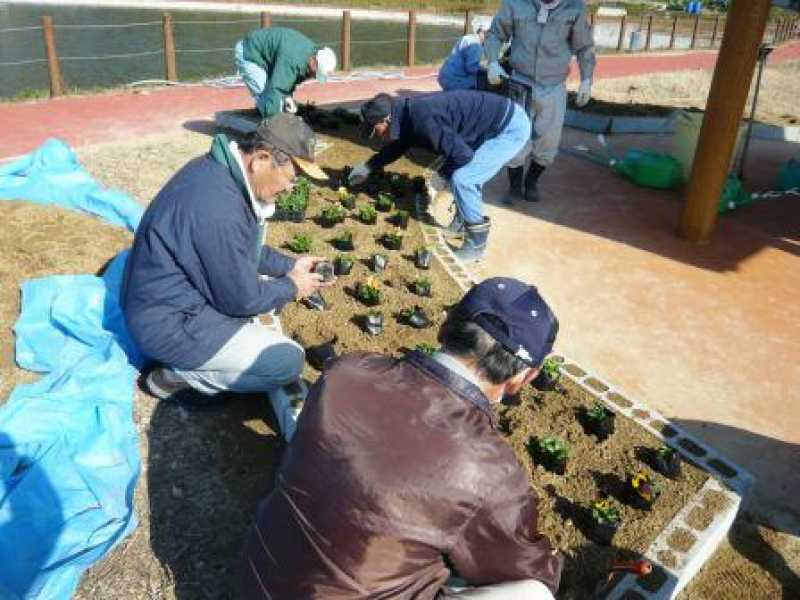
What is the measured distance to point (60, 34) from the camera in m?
20.4

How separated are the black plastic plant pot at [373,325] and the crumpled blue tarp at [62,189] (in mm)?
2382

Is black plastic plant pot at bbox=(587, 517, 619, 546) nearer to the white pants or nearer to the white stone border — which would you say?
the white stone border

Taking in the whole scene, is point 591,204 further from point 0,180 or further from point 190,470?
point 0,180

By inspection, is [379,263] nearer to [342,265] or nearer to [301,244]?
[342,265]

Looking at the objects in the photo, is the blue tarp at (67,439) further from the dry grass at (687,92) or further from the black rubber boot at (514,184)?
the dry grass at (687,92)

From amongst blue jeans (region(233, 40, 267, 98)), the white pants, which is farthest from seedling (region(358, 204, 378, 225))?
the white pants

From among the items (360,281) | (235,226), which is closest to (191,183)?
(235,226)

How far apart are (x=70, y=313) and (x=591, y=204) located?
5021mm

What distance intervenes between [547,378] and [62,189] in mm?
4482

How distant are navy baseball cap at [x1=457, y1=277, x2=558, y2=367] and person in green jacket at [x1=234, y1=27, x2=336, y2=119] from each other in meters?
5.35

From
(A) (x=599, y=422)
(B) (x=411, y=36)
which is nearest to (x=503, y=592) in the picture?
(A) (x=599, y=422)

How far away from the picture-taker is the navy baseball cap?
2.03m

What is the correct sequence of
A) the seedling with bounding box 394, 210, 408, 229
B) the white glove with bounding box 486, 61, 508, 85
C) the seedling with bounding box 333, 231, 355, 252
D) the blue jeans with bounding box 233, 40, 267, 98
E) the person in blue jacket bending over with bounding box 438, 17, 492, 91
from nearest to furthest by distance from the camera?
the seedling with bounding box 333, 231, 355, 252
the seedling with bounding box 394, 210, 408, 229
the white glove with bounding box 486, 61, 508, 85
the blue jeans with bounding box 233, 40, 267, 98
the person in blue jacket bending over with bounding box 438, 17, 492, 91

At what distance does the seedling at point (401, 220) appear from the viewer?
5867 millimetres
